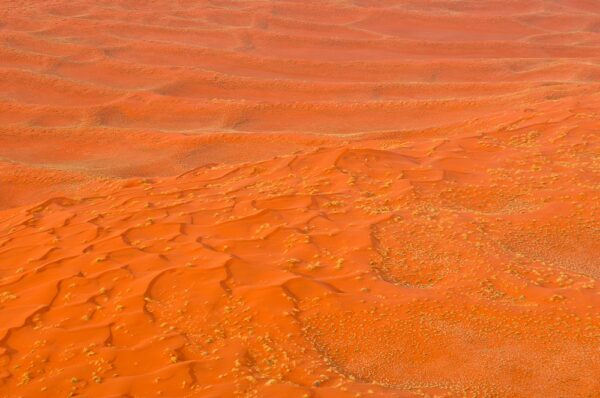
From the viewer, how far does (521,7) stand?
12.9 m

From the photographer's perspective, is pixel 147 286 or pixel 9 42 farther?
pixel 9 42

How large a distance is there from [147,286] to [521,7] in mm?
11605

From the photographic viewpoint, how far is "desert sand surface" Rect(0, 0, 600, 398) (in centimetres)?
272

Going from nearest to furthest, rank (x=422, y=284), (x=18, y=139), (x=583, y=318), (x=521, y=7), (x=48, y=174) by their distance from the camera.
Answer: (x=583, y=318) < (x=422, y=284) < (x=48, y=174) < (x=18, y=139) < (x=521, y=7)

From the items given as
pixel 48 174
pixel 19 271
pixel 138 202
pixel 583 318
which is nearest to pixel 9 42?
pixel 48 174

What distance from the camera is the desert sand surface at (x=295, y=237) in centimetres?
272

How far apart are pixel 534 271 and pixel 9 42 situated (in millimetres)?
8797

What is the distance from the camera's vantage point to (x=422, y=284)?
327 cm

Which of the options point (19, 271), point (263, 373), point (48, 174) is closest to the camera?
point (263, 373)

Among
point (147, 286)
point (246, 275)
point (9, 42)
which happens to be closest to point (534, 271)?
point (246, 275)

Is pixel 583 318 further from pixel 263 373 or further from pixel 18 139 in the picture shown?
pixel 18 139

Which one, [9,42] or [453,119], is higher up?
[9,42]

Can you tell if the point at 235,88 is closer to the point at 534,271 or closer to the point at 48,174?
the point at 48,174

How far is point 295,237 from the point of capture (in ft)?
12.3
